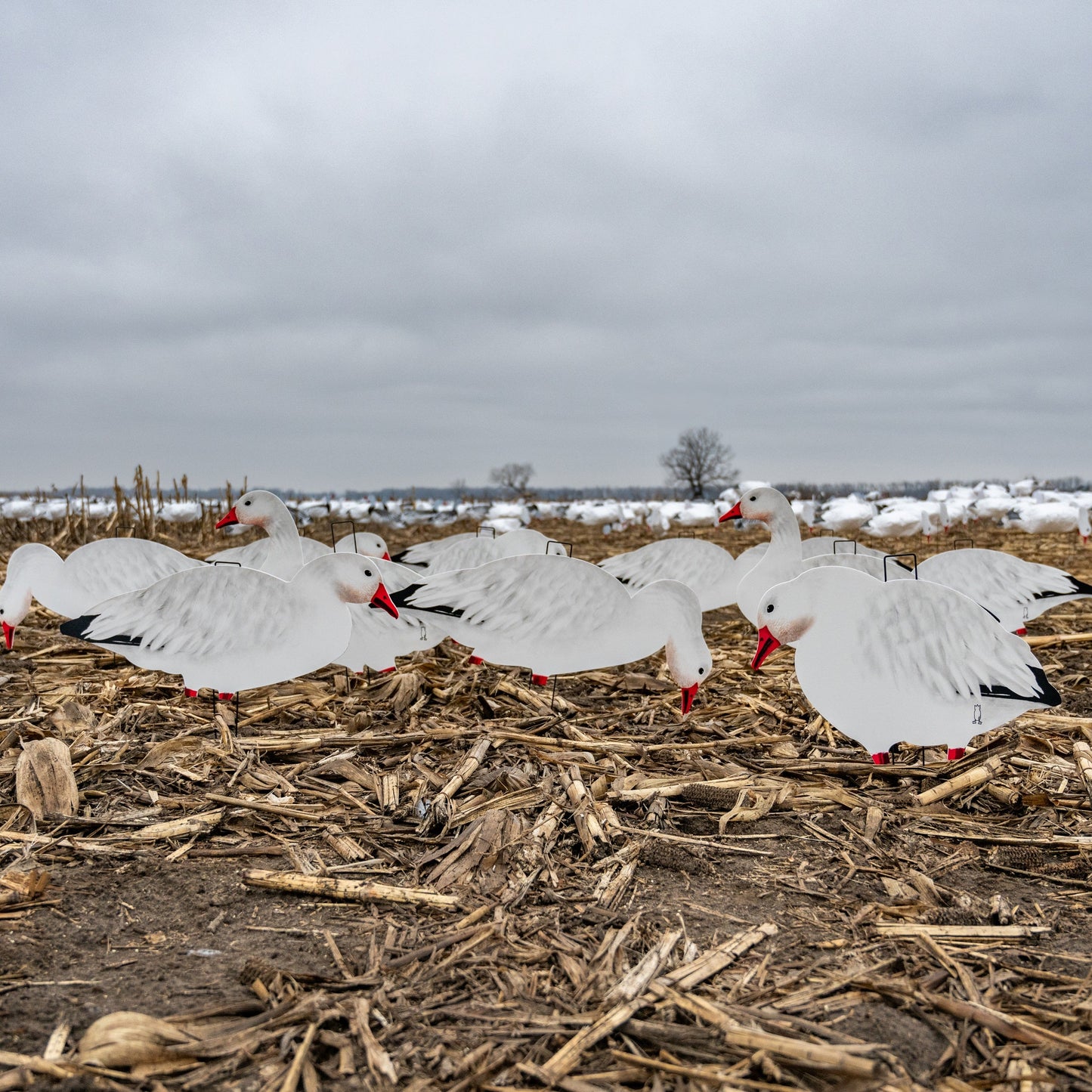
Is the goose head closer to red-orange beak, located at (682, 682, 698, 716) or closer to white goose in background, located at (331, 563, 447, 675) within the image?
white goose in background, located at (331, 563, 447, 675)

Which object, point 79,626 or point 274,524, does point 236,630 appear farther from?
point 274,524

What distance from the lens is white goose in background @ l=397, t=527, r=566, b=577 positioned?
7531mm

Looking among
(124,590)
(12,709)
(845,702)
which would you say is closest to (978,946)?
(845,702)

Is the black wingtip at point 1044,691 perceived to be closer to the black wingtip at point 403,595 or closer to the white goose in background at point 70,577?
the black wingtip at point 403,595

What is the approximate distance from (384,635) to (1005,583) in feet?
16.0

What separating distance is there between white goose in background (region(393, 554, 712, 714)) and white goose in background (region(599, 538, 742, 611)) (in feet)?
7.51

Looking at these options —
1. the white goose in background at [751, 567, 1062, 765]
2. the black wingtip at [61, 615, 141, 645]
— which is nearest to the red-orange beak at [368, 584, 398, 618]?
the black wingtip at [61, 615, 141, 645]

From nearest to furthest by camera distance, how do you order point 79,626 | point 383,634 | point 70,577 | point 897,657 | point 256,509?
point 897,657 < point 79,626 < point 383,634 < point 70,577 < point 256,509

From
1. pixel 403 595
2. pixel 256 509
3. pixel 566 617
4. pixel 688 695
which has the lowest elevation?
pixel 688 695

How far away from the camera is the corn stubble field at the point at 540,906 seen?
250 centimetres

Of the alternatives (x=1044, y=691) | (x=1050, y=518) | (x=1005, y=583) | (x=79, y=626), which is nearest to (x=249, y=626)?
(x=79, y=626)

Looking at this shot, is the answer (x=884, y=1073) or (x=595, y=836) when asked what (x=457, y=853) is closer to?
(x=595, y=836)

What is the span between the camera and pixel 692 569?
7641mm

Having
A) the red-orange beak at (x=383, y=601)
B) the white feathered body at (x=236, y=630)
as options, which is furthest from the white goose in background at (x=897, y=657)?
the white feathered body at (x=236, y=630)
